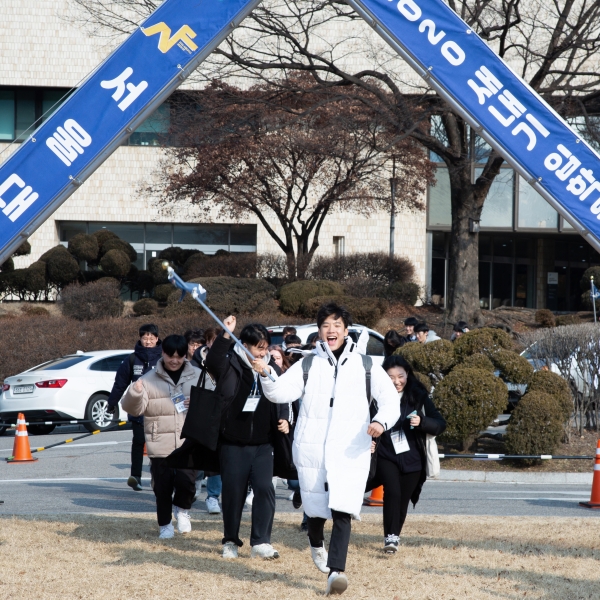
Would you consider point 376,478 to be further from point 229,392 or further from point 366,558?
point 229,392

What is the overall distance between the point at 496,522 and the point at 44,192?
5.15 metres

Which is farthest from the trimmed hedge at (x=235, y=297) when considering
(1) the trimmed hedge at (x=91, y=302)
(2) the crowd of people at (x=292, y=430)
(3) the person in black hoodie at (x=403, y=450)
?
(3) the person in black hoodie at (x=403, y=450)

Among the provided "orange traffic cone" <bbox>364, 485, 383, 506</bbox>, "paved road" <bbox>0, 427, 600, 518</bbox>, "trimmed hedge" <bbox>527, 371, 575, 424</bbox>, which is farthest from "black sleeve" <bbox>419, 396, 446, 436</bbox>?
"trimmed hedge" <bbox>527, 371, 575, 424</bbox>

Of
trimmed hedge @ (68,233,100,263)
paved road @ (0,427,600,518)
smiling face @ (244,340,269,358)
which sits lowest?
paved road @ (0,427,600,518)

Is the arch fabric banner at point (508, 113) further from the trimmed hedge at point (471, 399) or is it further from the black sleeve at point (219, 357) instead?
the trimmed hedge at point (471, 399)

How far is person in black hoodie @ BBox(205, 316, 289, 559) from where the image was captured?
6766mm

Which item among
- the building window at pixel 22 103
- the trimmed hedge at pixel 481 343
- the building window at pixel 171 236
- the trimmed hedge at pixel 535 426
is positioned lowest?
the trimmed hedge at pixel 535 426

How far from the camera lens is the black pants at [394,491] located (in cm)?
716

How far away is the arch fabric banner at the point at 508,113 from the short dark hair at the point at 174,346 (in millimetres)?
3123

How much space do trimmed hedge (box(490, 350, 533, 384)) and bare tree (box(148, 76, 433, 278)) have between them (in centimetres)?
884

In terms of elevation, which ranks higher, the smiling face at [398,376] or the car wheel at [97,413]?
the smiling face at [398,376]

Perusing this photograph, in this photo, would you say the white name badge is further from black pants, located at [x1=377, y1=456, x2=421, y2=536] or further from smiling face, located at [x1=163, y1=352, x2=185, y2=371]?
black pants, located at [x1=377, y1=456, x2=421, y2=536]

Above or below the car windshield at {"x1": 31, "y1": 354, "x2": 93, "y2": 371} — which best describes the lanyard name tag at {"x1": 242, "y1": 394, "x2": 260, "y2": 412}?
below

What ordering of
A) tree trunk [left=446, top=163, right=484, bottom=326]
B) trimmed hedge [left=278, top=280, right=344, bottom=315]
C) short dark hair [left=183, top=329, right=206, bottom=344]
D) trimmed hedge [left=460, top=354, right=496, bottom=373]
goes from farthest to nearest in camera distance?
trimmed hedge [left=278, top=280, right=344, bottom=315] < tree trunk [left=446, top=163, right=484, bottom=326] < trimmed hedge [left=460, top=354, right=496, bottom=373] < short dark hair [left=183, top=329, right=206, bottom=344]
